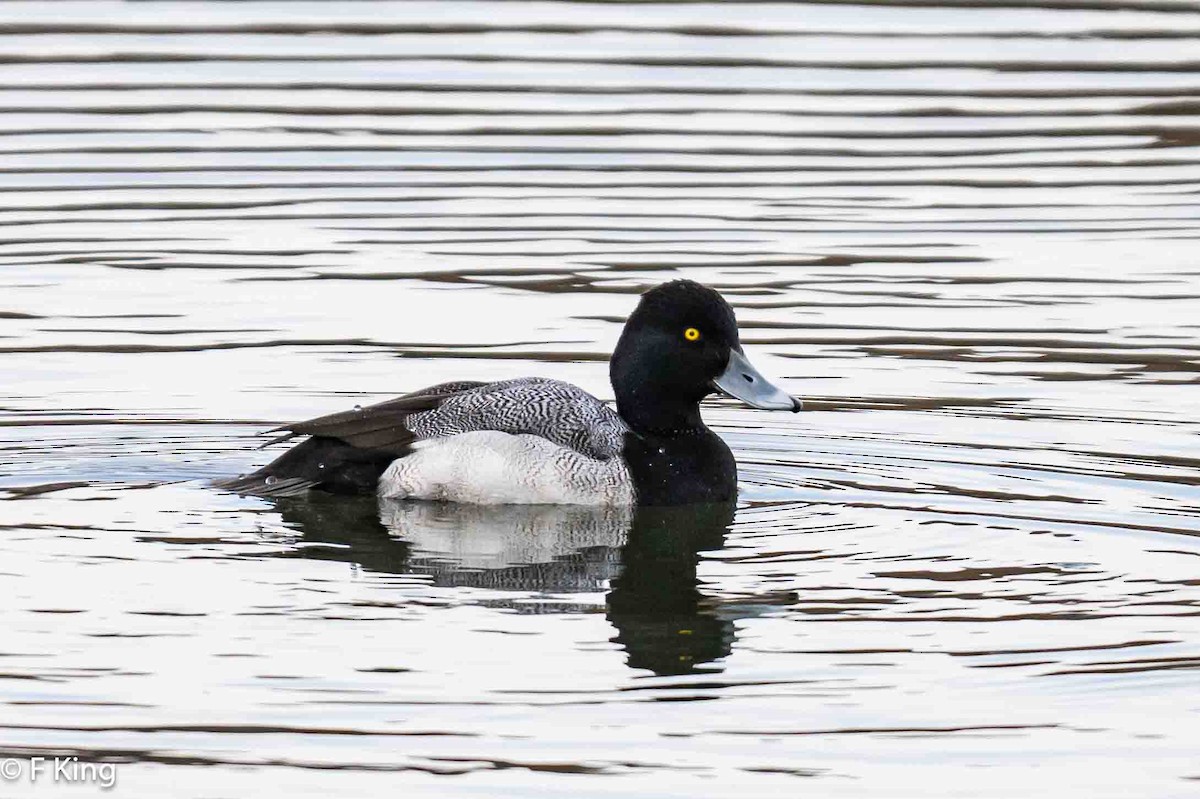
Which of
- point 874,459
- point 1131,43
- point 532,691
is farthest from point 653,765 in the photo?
point 1131,43

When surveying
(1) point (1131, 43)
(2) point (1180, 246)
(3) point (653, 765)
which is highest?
(1) point (1131, 43)

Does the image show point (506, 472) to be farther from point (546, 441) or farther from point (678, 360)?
point (678, 360)

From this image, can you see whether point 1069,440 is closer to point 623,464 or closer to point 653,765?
point 623,464

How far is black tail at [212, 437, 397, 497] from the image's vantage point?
1095 cm

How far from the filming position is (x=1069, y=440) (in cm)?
1190

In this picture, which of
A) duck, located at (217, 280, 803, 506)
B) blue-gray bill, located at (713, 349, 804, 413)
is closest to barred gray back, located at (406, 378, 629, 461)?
duck, located at (217, 280, 803, 506)

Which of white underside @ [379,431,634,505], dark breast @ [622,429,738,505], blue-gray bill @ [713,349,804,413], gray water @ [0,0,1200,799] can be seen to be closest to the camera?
gray water @ [0,0,1200,799]

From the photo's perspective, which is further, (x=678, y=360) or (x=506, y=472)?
(x=678, y=360)

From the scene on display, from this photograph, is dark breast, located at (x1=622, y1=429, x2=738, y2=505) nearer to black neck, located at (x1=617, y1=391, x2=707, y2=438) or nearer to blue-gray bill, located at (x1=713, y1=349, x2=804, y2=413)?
black neck, located at (x1=617, y1=391, x2=707, y2=438)

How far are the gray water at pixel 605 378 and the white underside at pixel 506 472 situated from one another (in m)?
0.13

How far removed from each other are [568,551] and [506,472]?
85 centimetres

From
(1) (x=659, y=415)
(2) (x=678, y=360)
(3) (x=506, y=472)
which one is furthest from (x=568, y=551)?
(2) (x=678, y=360)

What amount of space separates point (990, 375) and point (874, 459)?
180 cm

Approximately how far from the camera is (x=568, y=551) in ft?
33.3
